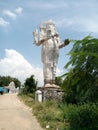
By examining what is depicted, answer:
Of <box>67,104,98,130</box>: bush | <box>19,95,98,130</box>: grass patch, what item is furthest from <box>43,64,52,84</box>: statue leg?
<box>67,104,98,130</box>: bush

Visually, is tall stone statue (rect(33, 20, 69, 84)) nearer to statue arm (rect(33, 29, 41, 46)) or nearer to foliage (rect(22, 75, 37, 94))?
statue arm (rect(33, 29, 41, 46))

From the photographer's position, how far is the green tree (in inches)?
352

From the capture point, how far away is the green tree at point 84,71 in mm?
8953

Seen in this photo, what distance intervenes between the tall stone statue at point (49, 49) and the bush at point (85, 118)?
748 cm

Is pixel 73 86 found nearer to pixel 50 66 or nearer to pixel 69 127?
pixel 69 127

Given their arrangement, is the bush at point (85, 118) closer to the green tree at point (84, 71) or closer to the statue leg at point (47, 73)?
the green tree at point (84, 71)

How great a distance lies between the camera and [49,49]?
64.7ft

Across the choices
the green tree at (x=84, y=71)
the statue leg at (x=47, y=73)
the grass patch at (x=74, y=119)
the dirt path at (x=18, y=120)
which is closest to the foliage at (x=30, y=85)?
the statue leg at (x=47, y=73)

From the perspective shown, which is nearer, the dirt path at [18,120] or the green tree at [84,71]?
the green tree at [84,71]

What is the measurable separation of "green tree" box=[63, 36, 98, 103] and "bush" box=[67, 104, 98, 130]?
2284 millimetres

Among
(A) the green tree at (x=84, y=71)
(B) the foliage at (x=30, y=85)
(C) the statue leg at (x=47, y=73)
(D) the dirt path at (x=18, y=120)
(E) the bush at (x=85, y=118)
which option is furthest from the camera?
(B) the foliage at (x=30, y=85)

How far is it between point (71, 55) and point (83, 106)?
4310 millimetres

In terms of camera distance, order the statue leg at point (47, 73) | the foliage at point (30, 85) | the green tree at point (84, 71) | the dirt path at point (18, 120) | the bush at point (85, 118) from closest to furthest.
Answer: the green tree at point (84, 71) < the bush at point (85, 118) < the dirt path at point (18, 120) < the statue leg at point (47, 73) < the foliage at point (30, 85)

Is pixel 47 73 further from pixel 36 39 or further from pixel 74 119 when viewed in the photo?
pixel 74 119
